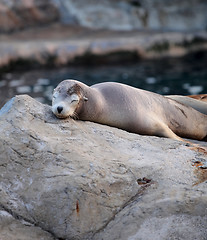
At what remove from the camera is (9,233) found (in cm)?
242

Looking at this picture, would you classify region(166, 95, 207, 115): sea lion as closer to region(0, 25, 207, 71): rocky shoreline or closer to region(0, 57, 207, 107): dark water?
region(0, 57, 207, 107): dark water

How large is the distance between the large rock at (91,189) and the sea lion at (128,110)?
54 cm

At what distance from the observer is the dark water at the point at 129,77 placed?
30.3 ft

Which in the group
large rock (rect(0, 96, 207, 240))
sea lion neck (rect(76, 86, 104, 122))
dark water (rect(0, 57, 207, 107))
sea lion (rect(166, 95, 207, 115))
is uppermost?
sea lion neck (rect(76, 86, 104, 122))

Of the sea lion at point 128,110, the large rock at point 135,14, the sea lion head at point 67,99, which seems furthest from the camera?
the large rock at point 135,14

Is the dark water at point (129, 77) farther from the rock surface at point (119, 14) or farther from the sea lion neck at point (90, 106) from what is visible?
the sea lion neck at point (90, 106)

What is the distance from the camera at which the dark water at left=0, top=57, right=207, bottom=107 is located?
9227 millimetres

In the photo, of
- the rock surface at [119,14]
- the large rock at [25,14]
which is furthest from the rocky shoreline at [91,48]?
the rock surface at [119,14]

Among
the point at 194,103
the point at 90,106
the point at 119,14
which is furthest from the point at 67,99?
the point at 119,14

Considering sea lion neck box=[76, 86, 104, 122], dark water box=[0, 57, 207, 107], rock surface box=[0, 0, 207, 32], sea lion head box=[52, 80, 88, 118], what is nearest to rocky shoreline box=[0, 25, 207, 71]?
dark water box=[0, 57, 207, 107]

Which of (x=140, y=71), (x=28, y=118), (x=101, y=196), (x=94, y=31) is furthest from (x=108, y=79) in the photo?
(x=101, y=196)

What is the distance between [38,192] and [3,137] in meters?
0.51

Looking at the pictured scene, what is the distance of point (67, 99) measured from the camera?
352cm

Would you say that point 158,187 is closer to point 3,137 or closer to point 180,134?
point 3,137
